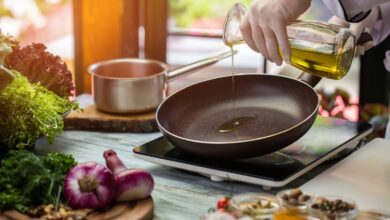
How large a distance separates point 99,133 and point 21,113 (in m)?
0.30

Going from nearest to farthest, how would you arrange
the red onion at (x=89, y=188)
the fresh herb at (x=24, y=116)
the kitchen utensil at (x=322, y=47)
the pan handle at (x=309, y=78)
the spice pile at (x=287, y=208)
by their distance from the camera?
the spice pile at (x=287, y=208)
the red onion at (x=89, y=188)
the kitchen utensil at (x=322, y=47)
the fresh herb at (x=24, y=116)
the pan handle at (x=309, y=78)

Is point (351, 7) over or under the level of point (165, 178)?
over

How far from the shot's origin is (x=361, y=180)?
1090 millimetres

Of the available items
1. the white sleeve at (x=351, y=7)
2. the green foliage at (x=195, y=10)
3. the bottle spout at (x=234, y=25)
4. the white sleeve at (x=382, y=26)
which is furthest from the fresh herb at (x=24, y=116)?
the green foliage at (x=195, y=10)

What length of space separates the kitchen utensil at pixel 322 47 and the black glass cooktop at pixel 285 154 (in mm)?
181

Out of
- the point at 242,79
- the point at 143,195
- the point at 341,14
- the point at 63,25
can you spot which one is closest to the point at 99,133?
the point at 242,79

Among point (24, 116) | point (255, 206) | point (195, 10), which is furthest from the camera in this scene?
point (195, 10)

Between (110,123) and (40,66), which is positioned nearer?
(40,66)

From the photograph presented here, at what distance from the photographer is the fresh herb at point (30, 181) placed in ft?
3.03

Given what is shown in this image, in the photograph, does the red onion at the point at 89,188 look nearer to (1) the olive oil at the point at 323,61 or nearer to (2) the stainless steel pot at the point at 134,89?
(1) the olive oil at the point at 323,61

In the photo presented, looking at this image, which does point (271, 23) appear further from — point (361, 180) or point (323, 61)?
point (361, 180)

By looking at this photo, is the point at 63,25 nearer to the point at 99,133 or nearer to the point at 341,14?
the point at 99,133

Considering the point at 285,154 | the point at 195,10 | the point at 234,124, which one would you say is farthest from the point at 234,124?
the point at 195,10

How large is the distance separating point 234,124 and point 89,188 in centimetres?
46
